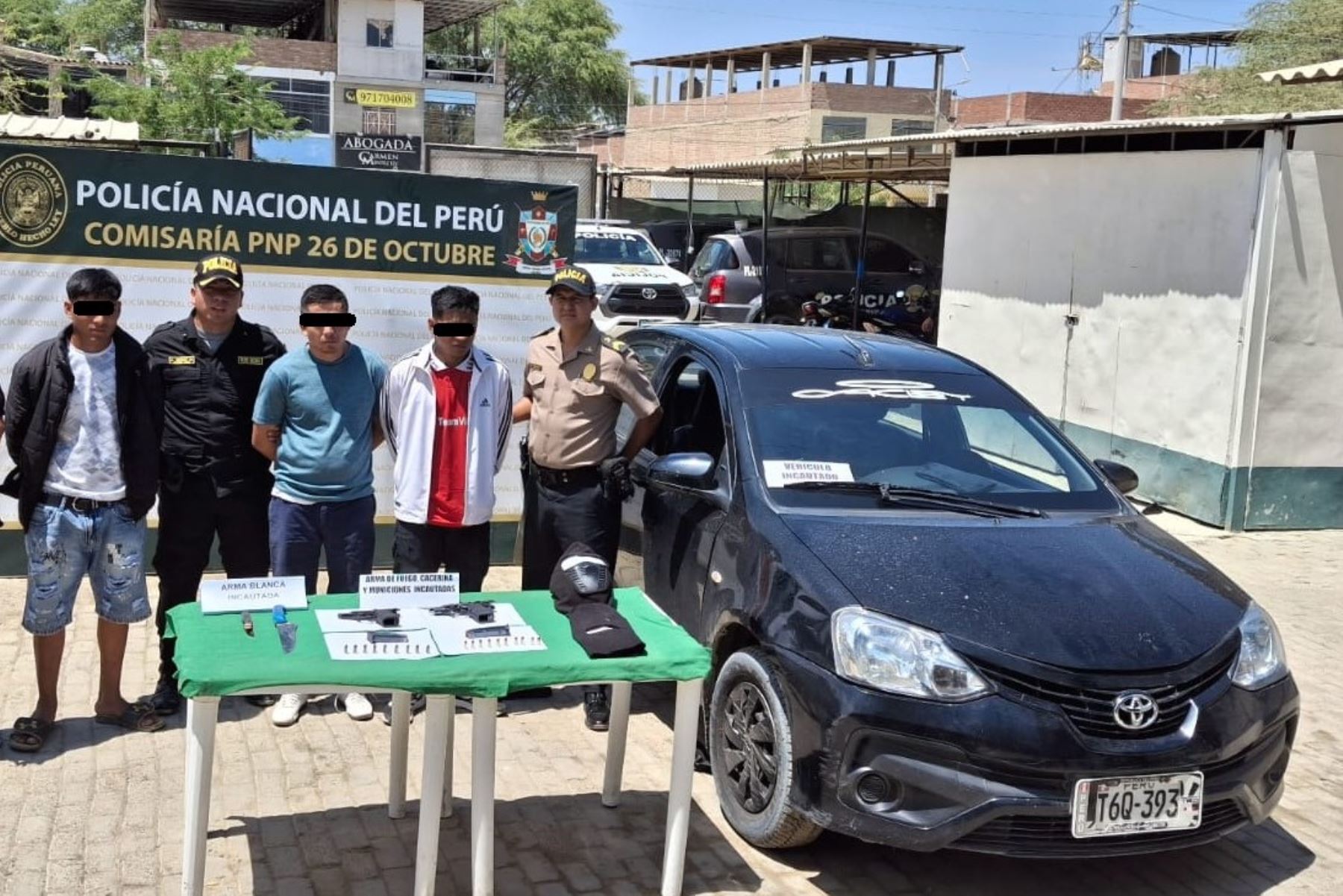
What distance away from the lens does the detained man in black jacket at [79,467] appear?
17.1 feet

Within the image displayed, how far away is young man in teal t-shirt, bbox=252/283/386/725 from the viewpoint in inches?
219

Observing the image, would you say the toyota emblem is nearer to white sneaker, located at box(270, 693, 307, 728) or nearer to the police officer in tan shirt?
the police officer in tan shirt

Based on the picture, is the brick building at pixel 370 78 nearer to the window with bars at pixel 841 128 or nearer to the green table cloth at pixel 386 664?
the window with bars at pixel 841 128

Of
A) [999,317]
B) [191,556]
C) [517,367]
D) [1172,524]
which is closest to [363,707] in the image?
[191,556]

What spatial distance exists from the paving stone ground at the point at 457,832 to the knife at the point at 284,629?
83 centimetres

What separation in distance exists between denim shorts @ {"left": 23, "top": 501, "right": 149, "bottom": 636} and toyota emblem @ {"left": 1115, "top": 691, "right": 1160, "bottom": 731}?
3602mm

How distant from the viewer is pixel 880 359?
5.99 metres

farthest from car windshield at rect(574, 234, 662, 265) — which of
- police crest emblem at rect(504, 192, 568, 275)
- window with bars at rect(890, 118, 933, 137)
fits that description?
window with bars at rect(890, 118, 933, 137)

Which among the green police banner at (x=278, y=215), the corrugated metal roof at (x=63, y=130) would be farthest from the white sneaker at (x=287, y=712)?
the corrugated metal roof at (x=63, y=130)

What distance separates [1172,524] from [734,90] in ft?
161

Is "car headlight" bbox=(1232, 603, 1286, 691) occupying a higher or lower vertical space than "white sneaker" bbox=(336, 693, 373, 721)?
higher

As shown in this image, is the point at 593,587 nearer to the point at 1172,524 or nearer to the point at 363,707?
the point at 363,707

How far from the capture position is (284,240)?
7480 millimetres

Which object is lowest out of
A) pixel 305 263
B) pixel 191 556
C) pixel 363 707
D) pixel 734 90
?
pixel 363 707
